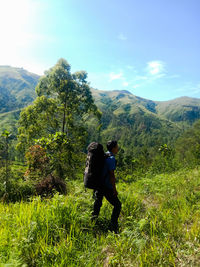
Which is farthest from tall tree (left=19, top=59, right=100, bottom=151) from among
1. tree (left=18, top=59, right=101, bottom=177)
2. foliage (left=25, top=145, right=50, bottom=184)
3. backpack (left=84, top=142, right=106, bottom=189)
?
backpack (left=84, top=142, right=106, bottom=189)

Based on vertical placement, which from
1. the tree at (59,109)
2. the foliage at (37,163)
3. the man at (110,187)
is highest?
the tree at (59,109)

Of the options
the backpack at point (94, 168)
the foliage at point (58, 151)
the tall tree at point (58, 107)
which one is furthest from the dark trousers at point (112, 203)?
the tall tree at point (58, 107)

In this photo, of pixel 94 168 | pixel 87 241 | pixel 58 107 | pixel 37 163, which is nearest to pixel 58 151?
pixel 37 163

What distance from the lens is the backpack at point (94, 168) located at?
339 centimetres

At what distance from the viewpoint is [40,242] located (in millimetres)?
2574

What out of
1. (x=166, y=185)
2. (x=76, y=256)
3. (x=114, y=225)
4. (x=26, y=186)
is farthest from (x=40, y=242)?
(x=166, y=185)

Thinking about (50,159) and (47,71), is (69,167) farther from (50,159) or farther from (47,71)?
(47,71)

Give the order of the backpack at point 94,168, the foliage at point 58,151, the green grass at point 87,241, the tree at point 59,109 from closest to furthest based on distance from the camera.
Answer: the green grass at point 87,241 < the backpack at point 94,168 < the foliage at point 58,151 < the tree at point 59,109

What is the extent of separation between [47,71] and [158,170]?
1242 centimetres

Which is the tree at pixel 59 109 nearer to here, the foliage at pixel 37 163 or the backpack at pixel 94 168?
the foliage at pixel 37 163

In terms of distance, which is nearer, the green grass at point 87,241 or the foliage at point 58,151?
the green grass at point 87,241

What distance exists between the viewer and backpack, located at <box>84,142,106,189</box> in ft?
11.1

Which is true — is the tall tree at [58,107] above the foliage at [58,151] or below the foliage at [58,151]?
above

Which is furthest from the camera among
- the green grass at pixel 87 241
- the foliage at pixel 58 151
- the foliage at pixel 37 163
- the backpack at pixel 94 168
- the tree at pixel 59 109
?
the tree at pixel 59 109
